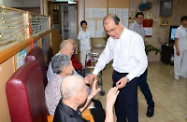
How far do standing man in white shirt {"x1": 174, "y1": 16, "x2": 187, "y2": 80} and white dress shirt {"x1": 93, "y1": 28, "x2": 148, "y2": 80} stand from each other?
2727 millimetres

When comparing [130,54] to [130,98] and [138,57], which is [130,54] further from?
[130,98]

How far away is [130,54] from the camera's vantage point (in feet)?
6.10

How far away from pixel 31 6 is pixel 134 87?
5.81m

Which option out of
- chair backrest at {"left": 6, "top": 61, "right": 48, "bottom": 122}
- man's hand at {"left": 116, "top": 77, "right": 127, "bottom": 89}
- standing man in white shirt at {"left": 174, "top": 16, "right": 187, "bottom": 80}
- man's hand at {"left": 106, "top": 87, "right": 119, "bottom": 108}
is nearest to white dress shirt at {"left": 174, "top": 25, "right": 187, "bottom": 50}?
standing man in white shirt at {"left": 174, "top": 16, "right": 187, "bottom": 80}

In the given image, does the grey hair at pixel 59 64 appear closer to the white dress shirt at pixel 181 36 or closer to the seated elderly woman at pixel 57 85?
the seated elderly woman at pixel 57 85

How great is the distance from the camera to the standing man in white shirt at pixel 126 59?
1762mm

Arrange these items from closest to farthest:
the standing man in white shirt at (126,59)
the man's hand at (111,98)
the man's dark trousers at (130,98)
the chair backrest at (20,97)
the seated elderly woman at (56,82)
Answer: the chair backrest at (20,97), the man's hand at (111,98), the seated elderly woman at (56,82), the standing man in white shirt at (126,59), the man's dark trousers at (130,98)

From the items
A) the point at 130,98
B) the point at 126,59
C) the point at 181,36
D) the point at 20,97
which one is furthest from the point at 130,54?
the point at 181,36

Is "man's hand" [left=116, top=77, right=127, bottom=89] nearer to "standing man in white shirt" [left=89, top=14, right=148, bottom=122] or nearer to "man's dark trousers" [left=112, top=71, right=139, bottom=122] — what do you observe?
"standing man in white shirt" [left=89, top=14, right=148, bottom=122]

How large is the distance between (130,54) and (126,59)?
0.24 ft

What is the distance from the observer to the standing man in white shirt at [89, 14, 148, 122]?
176cm

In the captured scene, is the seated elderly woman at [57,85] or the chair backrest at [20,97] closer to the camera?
the chair backrest at [20,97]

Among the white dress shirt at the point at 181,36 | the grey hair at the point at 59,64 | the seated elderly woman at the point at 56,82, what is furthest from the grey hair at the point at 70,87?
the white dress shirt at the point at 181,36

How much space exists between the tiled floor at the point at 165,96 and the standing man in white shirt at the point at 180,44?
0.29m
